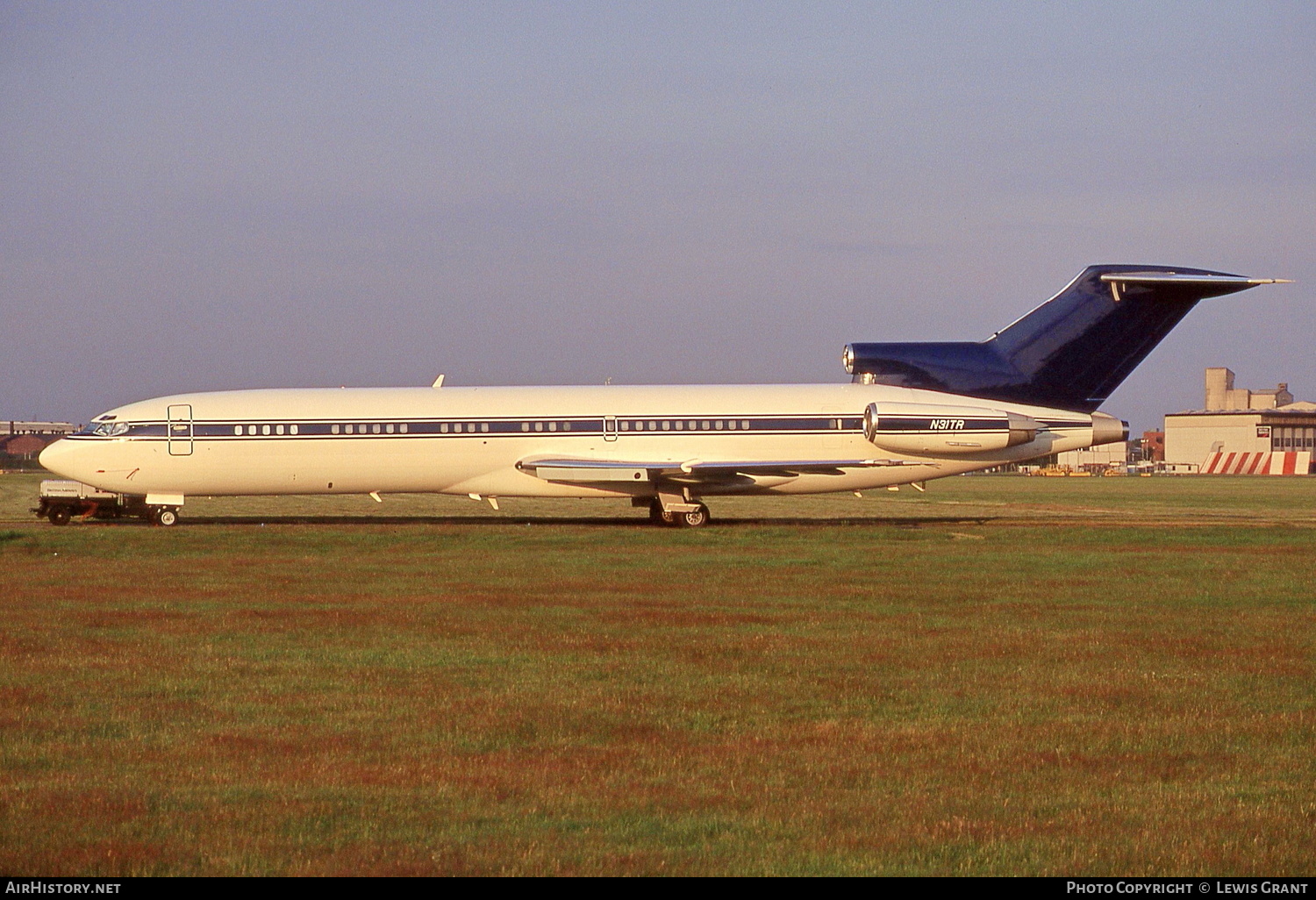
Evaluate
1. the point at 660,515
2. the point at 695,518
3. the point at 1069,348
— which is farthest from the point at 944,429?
the point at 660,515

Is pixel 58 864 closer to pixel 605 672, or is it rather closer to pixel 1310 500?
pixel 605 672

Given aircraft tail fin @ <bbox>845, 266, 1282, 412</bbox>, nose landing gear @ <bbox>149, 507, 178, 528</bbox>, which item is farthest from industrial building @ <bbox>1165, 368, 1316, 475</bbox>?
nose landing gear @ <bbox>149, 507, 178, 528</bbox>

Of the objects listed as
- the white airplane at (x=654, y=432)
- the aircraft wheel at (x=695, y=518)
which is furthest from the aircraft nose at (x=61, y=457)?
the aircraft wheel at (x=695, y=518)

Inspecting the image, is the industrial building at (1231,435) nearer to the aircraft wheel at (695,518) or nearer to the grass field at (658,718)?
the aircraft wheel at (695,518)

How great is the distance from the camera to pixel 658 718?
9.70 m

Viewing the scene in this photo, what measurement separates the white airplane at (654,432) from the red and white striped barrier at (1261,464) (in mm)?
71582

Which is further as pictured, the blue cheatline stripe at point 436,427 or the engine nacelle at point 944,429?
the engine nacelle at point 944,429

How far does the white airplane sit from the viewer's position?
2997 centimetres

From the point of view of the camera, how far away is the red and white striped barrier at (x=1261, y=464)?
310 ft

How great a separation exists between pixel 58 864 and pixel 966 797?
15.5 ft

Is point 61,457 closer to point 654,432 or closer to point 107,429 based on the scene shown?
point 107,429

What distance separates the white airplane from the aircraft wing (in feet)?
0.18

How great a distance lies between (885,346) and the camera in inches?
1244

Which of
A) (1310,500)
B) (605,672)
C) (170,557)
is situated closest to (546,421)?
(170,557)
